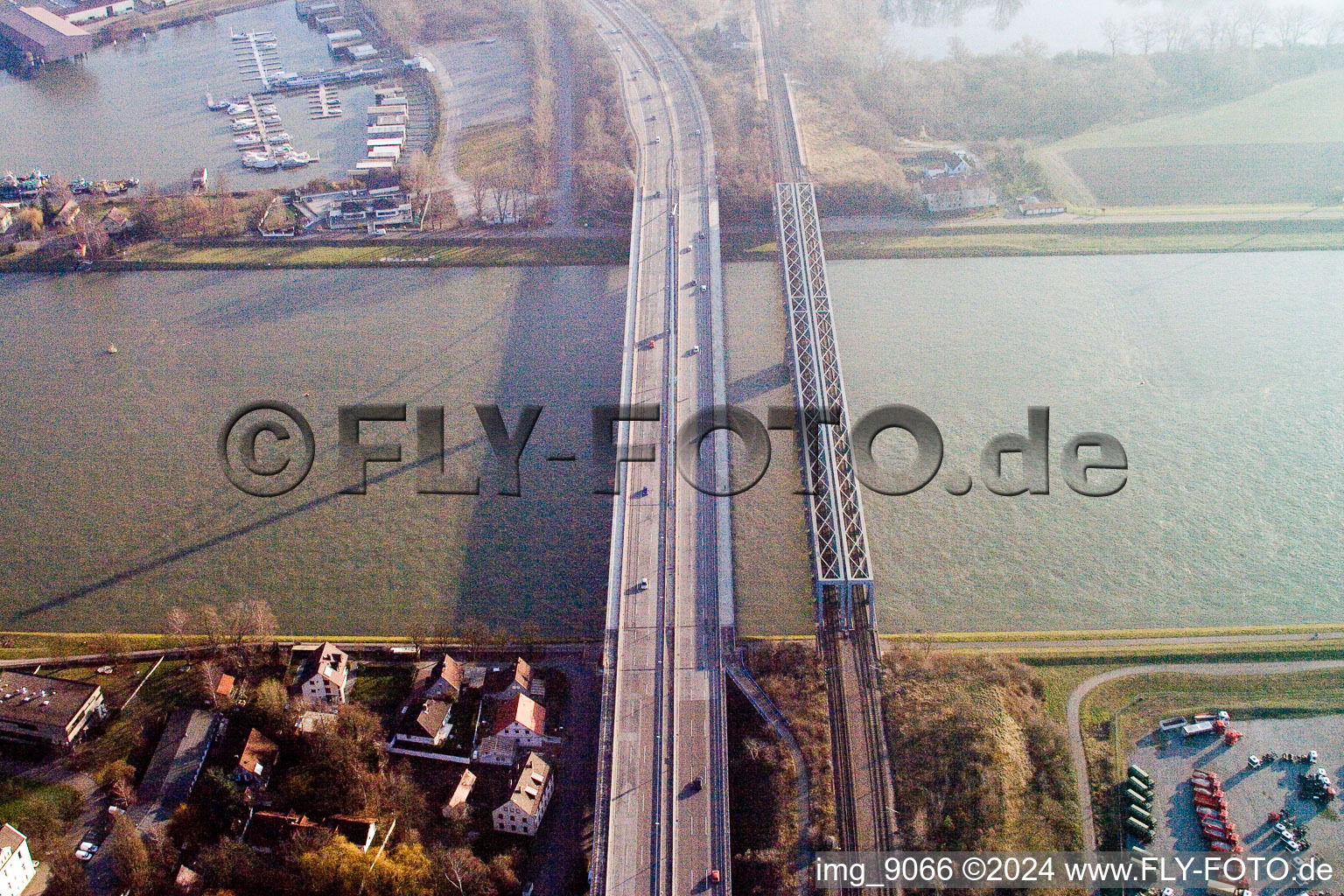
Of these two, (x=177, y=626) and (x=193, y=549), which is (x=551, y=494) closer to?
(x=193, y=549)

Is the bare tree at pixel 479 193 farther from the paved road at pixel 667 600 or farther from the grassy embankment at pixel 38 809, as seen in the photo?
the grassy embankment at pixel 38 809

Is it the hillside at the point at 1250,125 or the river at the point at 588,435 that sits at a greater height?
the hillside at the point at 1250,125

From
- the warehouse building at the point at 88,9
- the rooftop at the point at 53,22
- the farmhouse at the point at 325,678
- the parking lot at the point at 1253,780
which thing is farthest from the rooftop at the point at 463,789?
the warehouse building at the point at 88,9

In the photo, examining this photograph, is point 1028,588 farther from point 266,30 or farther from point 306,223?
point 266,30

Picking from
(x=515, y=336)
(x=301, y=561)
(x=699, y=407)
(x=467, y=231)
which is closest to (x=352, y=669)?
(x=301, y=561)

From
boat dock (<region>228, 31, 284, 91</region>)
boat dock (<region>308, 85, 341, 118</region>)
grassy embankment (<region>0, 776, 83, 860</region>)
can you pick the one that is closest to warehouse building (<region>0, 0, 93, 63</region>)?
boat dock (<region>228, 31, 284, 91</region>)

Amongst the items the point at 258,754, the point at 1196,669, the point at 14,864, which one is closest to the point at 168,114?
the point at 258,754
